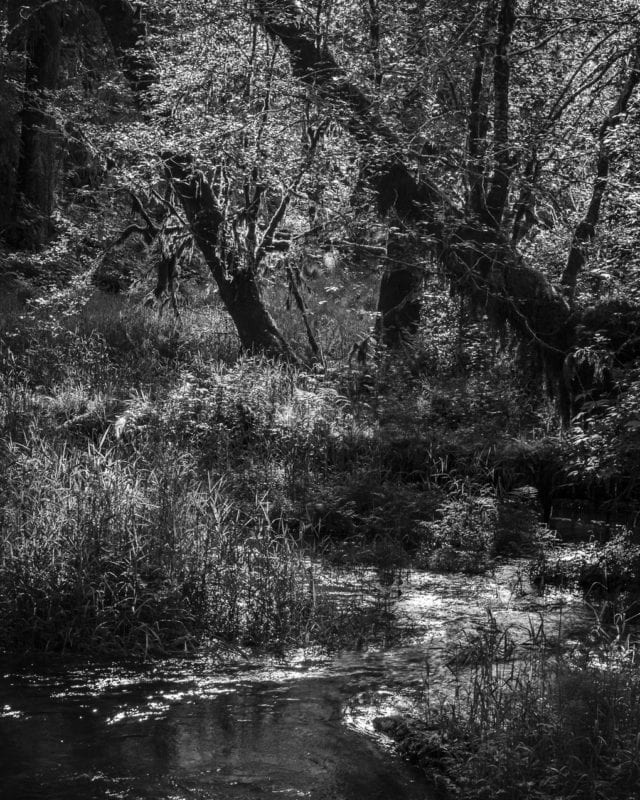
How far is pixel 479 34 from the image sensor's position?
1144 cm

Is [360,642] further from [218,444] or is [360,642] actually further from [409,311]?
[409,311]

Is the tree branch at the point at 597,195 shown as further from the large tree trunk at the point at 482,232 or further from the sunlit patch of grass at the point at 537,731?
the sunlit patch of grass at the point at 537,731

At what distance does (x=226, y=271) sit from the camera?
1488cm

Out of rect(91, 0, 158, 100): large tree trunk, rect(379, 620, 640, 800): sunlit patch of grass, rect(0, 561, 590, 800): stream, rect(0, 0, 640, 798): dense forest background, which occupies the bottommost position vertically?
rect(0, 561, 590, 800): stream

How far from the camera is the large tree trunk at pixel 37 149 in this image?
20.6 meters

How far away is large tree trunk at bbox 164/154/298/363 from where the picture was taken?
14.7m

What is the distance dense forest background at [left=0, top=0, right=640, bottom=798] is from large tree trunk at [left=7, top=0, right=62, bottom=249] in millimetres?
3229

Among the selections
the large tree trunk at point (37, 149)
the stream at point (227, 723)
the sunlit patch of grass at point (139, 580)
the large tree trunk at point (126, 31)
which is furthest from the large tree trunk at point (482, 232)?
the large tree trunk at point (37, 149)

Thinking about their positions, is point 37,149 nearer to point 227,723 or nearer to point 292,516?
point 292,516

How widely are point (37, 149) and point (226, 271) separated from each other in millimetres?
8813

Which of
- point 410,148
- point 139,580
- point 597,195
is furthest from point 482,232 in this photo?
point 139,580

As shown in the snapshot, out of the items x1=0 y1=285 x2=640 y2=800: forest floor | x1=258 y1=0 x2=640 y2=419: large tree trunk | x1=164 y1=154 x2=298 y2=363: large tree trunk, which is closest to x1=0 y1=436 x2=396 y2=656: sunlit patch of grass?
x1=0 y1=285 x2=640 y2=800: forest floor

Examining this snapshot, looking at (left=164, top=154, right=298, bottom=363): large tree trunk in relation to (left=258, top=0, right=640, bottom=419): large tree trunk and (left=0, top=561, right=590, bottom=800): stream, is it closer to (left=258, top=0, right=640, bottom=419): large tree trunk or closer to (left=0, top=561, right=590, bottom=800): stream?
(left=258, top=0, right=640, bottom=419): large tree trunk

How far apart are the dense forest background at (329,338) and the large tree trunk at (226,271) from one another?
0.15ft
